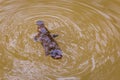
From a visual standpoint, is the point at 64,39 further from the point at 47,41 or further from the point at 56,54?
the point at 56,54

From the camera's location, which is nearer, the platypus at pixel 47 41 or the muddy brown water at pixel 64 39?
the muddy brown water at pixel 64 39

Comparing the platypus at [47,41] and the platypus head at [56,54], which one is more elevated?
the platypus at [47,41]

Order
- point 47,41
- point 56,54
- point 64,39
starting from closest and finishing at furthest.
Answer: point 56,54 → point 47,41 → point 64,39

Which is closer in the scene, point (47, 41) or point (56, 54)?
point (56, 54)

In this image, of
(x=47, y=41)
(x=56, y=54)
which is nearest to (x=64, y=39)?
(x=47, y=41)

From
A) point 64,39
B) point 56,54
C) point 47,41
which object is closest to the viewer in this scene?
point 56,54
